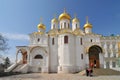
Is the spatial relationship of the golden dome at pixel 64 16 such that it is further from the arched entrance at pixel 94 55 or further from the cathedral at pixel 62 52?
the arched entrance at pixel 94 55

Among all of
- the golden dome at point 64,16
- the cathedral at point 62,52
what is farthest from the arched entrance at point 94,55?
the golden dome at point 64,16

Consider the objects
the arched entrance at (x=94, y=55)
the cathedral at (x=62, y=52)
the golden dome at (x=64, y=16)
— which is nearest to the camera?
the cathedral at (x=62, y=52)

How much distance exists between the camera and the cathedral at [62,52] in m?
32.6

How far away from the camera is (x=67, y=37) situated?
32969mm

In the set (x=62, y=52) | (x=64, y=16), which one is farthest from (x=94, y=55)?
(x=64, y=16)

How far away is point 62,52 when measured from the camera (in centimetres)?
3259

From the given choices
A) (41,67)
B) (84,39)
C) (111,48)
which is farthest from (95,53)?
(111,48)

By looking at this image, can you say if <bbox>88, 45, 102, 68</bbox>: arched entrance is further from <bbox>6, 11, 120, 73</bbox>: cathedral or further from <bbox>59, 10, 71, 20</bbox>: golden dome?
<bbox>59, 10, 71, 20</bbox>: golden dome

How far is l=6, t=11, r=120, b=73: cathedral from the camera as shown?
32.6m

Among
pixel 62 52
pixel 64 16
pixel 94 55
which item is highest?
pixel 64 16

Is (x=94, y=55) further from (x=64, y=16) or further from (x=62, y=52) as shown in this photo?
(x=64, y=16)

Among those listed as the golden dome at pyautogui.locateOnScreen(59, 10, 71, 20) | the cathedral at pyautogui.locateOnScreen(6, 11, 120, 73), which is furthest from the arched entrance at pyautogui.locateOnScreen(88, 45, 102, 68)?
the golden dome at pyautogui.locateOnScreen(59, 10, 71, 20)

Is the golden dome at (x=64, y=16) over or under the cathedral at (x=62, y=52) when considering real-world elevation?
over

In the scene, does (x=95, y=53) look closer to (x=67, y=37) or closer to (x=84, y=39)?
(x=84, y=39)
